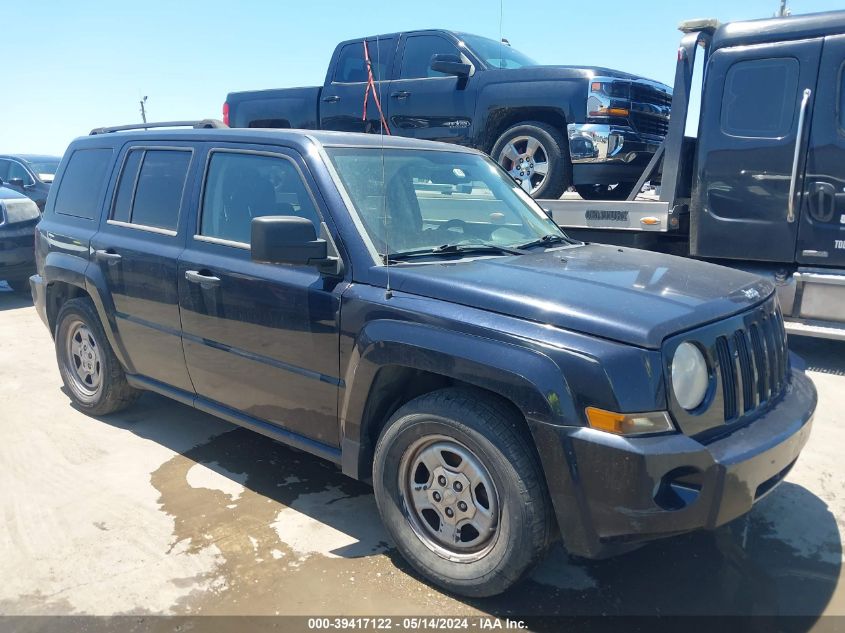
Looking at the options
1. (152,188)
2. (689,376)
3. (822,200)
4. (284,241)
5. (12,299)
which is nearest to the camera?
(689,376)

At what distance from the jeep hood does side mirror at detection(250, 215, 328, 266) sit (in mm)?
404

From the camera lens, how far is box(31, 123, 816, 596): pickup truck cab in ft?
8.35

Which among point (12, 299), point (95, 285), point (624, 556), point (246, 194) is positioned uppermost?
point (246, 194)

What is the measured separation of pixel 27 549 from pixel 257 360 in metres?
1.38

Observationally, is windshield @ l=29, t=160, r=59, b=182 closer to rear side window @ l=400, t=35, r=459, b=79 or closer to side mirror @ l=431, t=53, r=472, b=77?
rear side window @ l=400, t=35, r=459, b=79

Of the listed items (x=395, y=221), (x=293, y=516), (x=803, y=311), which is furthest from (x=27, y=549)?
(x=803, y=311)

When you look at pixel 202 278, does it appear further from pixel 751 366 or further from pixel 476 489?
pixel 751 366

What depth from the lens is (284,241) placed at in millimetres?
3137

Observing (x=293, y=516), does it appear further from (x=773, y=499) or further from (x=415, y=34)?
(x=415, y=34)

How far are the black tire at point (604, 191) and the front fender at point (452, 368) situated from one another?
5176 millimetres

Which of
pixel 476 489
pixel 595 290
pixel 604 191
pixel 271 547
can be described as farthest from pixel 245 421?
pixel 604 191

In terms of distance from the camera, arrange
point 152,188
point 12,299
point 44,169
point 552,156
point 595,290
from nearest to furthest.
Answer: point 595,290 → point 152,188 → point 552,156 → point 12,299 → point 44,169

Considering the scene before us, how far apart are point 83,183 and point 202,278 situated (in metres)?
1.85

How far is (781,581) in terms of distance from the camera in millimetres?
3096
